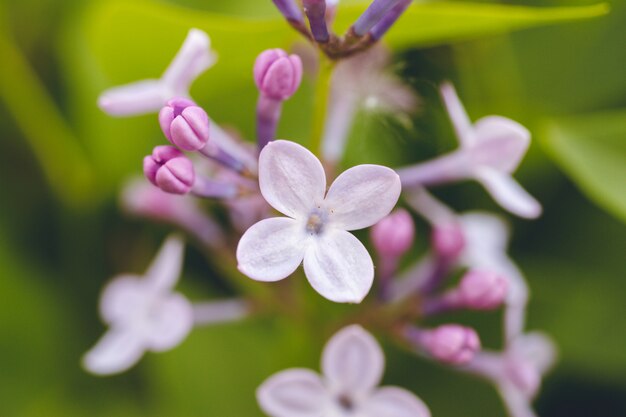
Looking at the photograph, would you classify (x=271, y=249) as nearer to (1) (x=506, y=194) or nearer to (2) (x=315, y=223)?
(2) (x=315, y=223)

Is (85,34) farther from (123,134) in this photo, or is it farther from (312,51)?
(312,51)

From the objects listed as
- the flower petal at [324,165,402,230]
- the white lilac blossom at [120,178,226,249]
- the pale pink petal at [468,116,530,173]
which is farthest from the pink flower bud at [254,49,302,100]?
the white lilac blossom at [120,178,226,249]

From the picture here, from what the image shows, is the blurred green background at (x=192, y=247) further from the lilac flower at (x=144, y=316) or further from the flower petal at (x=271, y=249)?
the flower petal at (x=271, y=249)

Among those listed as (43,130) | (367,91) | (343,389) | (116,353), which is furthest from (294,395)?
(43,130)

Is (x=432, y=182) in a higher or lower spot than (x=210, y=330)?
higher

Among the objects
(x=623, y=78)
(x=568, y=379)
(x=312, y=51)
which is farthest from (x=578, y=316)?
(x=312, y=51)
